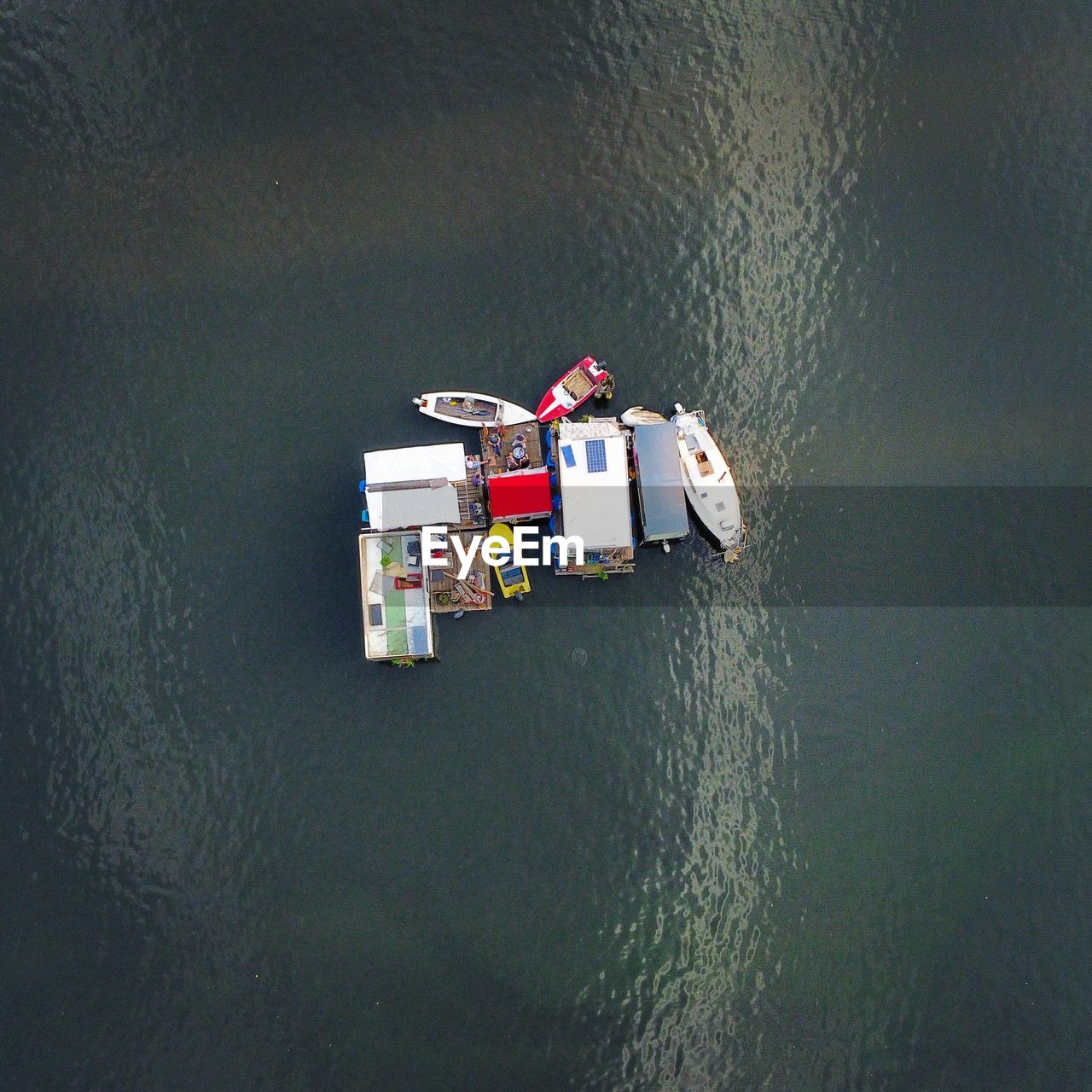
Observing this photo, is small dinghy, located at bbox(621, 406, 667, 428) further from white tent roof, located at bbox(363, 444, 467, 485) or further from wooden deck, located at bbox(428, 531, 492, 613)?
wooden deck, located at bbox(428, 531, 492, 613)

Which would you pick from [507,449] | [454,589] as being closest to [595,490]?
[507,449]

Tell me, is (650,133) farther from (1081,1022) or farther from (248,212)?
(1081,1022)

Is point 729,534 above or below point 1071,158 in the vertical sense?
below

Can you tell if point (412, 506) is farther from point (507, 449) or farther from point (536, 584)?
point (536, 584)

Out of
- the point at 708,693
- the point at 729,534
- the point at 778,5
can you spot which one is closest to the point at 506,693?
the point at 708,693

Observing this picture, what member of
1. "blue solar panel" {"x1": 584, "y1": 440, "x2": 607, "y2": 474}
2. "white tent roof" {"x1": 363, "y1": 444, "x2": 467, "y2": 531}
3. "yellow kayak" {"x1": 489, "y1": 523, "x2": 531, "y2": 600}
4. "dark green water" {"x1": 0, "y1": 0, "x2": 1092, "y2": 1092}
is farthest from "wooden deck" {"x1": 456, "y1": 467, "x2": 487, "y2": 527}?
"blue solar panel" {"x1": 584, "y1": 440, "x2": 607, "y2": 474}

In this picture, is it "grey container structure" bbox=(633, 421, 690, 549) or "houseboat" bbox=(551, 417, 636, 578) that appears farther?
"grey container structure" bbox=(633, 421, 690, 549)
